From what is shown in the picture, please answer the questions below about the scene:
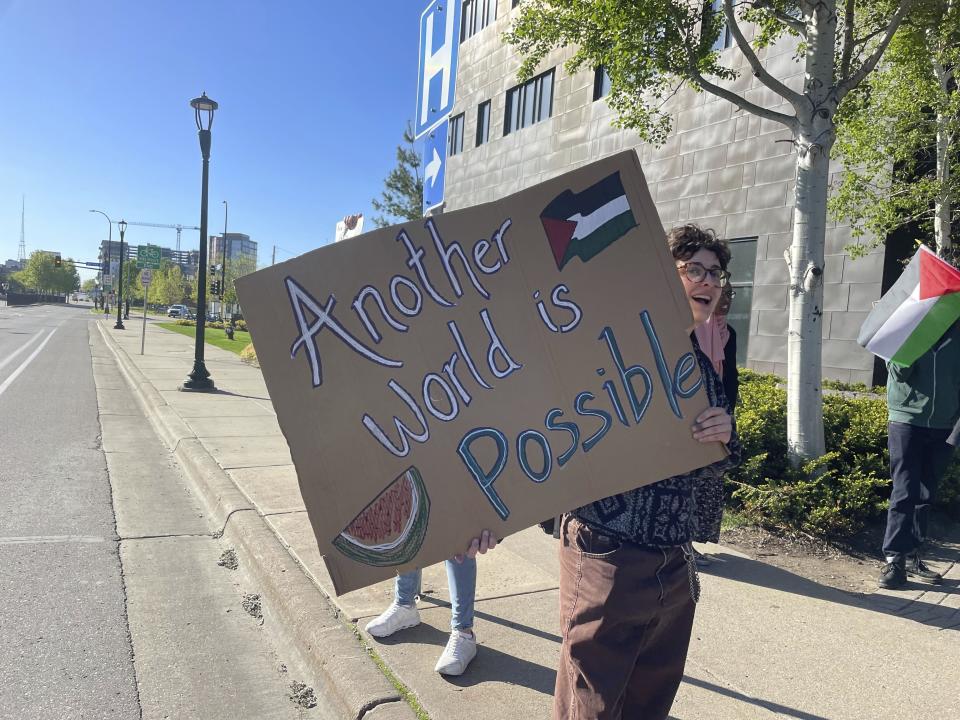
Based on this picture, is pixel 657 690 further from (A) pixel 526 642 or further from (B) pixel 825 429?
(B) pixel 825 429

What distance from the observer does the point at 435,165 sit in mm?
3797

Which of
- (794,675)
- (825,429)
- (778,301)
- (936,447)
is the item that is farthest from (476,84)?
(794,675)

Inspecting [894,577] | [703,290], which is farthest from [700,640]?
[703,290]

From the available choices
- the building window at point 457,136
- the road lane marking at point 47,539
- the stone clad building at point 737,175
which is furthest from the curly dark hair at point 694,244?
the building window at point 457,136

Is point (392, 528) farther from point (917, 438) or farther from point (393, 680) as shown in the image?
point (917, 438)

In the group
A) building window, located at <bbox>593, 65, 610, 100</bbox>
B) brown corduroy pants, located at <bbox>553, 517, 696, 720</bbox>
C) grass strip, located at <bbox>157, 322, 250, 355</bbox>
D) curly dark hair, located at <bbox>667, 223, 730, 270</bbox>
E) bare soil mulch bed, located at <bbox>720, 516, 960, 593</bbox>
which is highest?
building window, located at <bbox>593, 65, 610, 100</bbox>

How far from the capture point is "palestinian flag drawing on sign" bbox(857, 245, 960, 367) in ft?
12.9

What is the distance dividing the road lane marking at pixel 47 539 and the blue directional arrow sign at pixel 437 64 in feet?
11.9

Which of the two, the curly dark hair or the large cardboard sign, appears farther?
the curly dark hair

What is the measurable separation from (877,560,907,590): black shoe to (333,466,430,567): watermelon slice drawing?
11.4 ft

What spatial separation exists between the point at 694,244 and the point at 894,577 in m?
3.22

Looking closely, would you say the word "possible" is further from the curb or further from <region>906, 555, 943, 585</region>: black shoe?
<region>906, 555, 943, 585</region>: black shoe

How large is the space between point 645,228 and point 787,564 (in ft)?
11.1

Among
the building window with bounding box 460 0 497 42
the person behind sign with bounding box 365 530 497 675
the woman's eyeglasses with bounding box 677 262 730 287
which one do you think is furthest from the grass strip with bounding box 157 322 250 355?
the woman's eyeglasses with bounding box 677 262 730 287
